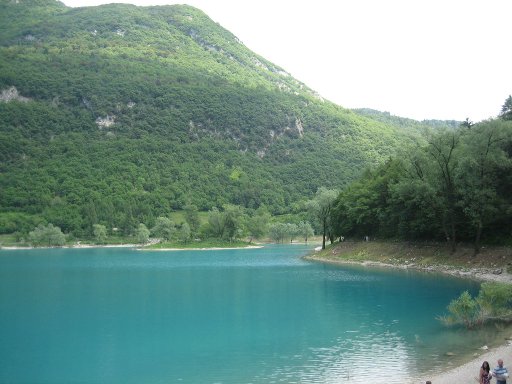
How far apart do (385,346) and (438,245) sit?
39.5 m

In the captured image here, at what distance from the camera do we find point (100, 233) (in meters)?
167

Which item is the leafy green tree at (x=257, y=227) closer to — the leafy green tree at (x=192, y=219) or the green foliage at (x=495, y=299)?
the leafy green tree at (x=192, y=219)

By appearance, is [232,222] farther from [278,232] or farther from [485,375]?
[485,375]

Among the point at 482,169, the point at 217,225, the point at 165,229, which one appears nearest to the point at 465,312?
the point at 482,169

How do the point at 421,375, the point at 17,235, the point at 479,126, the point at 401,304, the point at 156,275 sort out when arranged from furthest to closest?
the point at 17,235 → the point at 156,275 → the point at 479,126 → the point at 401,304 → the point at 421,375

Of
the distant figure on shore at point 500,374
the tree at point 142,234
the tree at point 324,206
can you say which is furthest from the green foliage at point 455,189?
the tree at point 142,234

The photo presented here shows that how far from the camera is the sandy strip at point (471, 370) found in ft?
65.6

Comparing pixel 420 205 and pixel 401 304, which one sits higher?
pixel 420 205

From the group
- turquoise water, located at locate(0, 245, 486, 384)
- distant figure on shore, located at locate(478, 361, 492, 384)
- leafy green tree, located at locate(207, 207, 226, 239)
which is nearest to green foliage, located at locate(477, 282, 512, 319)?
turquoise water, located at locate(0, 245, 486, 384)

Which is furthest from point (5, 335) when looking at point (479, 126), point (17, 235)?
point (17, 235)

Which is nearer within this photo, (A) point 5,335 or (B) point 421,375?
(B) point 421,375

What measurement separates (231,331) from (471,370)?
15.1 meters

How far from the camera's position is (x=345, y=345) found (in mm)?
28453

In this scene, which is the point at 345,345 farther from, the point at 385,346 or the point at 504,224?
the point at 504,224
